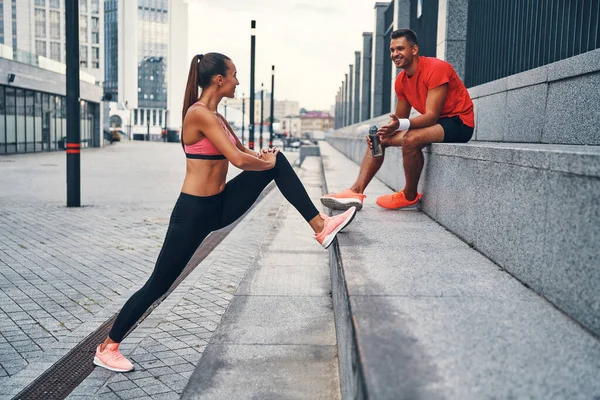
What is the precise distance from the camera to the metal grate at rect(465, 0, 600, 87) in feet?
19.0

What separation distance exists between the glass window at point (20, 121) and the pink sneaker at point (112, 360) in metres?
31.0

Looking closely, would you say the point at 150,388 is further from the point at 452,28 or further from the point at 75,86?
the point at 75,86

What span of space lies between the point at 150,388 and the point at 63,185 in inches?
535

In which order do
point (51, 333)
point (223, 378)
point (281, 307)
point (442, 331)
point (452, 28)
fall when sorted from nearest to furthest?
point (442, 331)
point (223, 378)
point (51, 333)
point (281, 307)
point (452, 28)

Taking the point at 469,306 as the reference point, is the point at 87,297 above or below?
below

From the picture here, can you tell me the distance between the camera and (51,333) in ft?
15.5

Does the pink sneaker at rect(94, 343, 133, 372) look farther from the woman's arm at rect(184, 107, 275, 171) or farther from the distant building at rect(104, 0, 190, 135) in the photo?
the distant building at rect(104, 0, 190, 135)

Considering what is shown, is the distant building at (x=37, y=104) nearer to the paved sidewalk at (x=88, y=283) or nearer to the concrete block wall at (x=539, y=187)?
the paved sidewalk at (x=88, y=283)

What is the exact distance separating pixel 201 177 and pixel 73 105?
29.4 feet

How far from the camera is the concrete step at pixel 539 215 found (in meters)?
2.65

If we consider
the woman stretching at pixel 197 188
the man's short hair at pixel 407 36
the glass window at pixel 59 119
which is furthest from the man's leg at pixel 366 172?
the glass window at pixel 59 119

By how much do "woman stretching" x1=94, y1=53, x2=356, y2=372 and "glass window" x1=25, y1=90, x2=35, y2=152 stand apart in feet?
105

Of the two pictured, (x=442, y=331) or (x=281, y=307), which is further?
(x=281, y=307)

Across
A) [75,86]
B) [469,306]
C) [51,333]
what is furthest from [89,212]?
[469,306]
